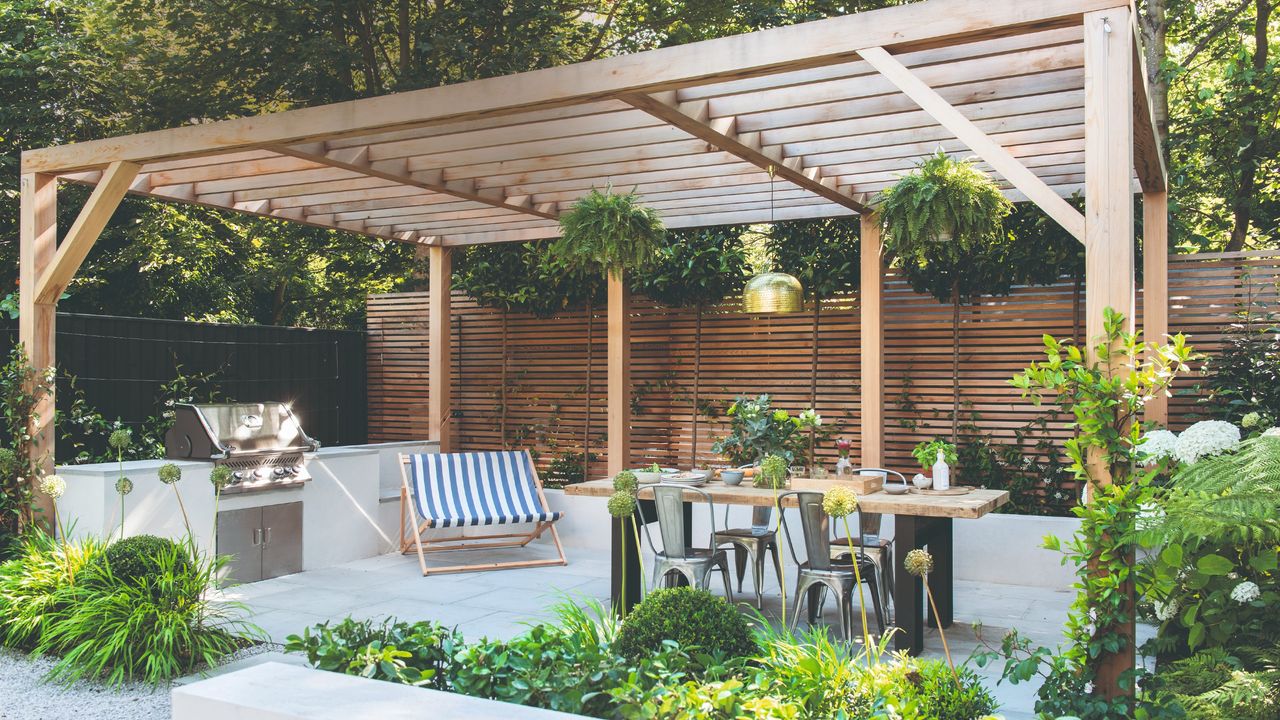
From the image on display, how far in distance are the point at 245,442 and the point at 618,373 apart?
3049mm

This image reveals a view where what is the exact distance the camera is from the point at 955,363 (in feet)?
26.9

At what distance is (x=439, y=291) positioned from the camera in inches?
375

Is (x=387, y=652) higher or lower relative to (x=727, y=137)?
lower

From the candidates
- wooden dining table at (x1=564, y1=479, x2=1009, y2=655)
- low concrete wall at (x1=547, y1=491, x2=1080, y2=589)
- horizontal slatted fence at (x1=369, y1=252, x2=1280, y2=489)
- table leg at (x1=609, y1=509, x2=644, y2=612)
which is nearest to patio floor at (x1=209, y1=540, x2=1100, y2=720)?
low concrete wall at (x1=547, y1=491, x2=1080, y2=589)

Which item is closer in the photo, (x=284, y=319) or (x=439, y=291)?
(x=439, y=291)

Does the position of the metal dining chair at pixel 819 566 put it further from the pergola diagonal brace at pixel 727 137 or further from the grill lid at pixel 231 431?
the grill lid at pixel 231 431

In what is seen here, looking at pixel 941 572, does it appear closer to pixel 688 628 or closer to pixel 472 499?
pixel 688 628

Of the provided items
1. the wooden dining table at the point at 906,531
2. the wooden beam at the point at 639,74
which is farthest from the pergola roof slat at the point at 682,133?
the wooden dining table at the point at 906,531

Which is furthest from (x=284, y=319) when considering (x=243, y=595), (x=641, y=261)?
(x=641, y=261)

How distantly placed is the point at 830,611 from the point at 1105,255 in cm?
318

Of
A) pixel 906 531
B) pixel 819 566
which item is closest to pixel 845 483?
pixel 906 531

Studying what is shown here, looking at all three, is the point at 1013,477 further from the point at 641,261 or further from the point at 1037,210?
the point at 641,261

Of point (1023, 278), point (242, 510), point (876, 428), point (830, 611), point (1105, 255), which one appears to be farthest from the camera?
point (1023, 278)

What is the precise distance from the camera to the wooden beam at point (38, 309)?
6191mm
